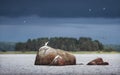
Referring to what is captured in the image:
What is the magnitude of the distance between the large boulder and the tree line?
0.10 metres

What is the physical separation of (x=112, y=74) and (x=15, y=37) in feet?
7.17

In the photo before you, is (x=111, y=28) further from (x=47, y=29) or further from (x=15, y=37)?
(x=15, y=37)

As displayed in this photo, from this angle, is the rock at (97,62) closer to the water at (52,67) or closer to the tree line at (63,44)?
the water at (52,67)

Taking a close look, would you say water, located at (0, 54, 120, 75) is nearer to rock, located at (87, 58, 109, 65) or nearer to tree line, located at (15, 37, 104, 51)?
rock, located at (87, 58, 109, 65)

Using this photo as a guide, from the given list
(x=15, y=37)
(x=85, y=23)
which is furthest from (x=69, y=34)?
(x=15, y=37)

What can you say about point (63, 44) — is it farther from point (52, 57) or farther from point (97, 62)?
point (97, 62)

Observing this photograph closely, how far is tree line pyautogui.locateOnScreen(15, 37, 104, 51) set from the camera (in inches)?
357

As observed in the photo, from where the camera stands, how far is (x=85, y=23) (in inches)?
358

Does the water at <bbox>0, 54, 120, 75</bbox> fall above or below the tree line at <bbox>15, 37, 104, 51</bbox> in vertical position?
below

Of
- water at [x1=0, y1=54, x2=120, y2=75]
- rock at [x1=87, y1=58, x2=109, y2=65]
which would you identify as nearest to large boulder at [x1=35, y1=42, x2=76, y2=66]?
water at [x1=0, y1=54, x2=120, y2=75]

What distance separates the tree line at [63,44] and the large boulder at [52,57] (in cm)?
10

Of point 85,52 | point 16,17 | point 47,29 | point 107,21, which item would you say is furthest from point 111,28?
point 16,17
